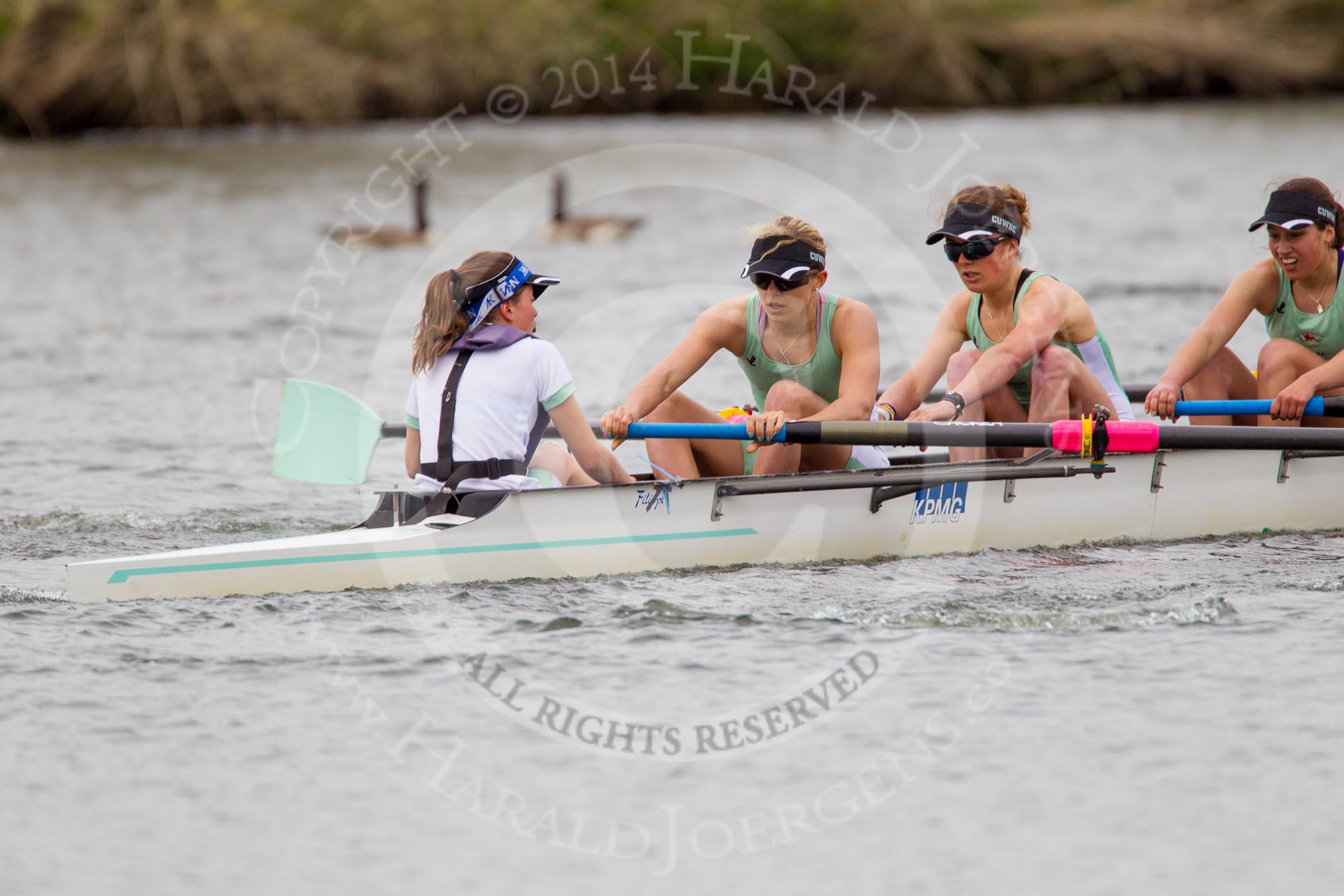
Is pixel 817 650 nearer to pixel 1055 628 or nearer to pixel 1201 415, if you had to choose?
pixel 1055 628

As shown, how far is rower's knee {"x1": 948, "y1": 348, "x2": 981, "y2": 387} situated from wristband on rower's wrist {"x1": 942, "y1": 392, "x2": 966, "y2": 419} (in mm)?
327

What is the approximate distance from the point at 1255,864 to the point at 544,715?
2430 millimetres

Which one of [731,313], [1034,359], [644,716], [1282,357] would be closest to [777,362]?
[731,313]

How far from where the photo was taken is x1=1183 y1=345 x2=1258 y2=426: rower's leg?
26.8ft

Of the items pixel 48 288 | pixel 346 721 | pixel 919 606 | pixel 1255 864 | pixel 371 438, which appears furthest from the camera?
pixel 48 288

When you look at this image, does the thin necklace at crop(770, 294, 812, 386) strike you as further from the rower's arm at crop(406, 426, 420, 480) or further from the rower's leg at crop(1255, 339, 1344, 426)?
the rower's leg at crop(1255, 339, 1344, 426)

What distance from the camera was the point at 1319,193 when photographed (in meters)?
7.59

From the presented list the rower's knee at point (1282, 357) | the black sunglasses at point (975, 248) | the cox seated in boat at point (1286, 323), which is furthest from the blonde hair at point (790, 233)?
the rower's knee at point (1282, 357)

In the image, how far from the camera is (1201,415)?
815cm

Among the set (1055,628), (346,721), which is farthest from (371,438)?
(1055,628)

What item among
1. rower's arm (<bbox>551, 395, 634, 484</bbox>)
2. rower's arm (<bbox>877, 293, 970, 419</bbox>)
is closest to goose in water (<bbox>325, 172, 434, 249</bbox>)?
rower's arm (<bbox>877, 293, 970, 419</bbox>)

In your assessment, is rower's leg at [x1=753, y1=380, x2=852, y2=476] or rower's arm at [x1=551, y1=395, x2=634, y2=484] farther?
rower's leg at [x1=753, y1=380, x2=852, y2=476]

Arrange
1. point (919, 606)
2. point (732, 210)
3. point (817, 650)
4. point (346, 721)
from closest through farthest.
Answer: point (346, 721)
point (817, 650)
point (919, 606)
point (732, 210)

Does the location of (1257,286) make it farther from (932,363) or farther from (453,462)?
(453,462)
